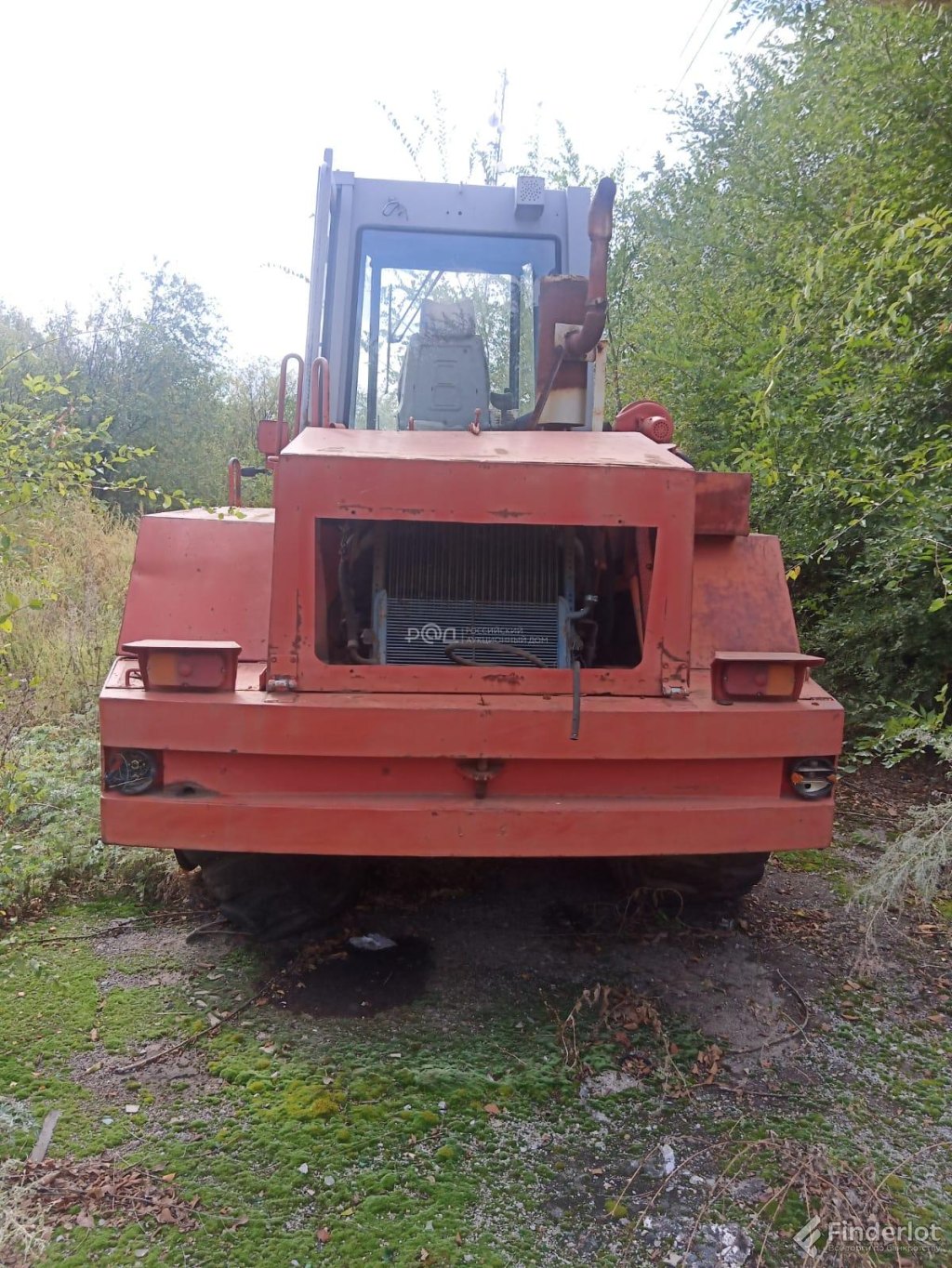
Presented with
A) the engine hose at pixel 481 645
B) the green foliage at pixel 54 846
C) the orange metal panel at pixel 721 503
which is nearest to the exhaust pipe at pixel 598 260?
the orange metal panel at pixel 721 503

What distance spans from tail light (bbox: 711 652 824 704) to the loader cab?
1991 mm

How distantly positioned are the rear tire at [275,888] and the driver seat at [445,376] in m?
2.04

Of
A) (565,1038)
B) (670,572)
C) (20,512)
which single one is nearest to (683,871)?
(565,1038)

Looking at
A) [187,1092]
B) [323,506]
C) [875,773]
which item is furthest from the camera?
[875,773]

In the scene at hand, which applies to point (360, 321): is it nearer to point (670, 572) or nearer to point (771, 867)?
point (670, 572)

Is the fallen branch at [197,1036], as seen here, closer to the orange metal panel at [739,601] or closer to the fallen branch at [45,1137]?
the fallen branch at [45,1137]

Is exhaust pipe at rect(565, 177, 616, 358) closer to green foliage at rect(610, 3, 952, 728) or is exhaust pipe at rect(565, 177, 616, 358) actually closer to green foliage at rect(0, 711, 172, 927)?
green foliage at rect(610, 3, 952, 728)

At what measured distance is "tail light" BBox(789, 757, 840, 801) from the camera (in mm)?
2807

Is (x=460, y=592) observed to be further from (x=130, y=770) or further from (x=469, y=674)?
(x=130, y=770)

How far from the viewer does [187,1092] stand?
2.52m

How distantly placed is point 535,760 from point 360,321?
2578mm

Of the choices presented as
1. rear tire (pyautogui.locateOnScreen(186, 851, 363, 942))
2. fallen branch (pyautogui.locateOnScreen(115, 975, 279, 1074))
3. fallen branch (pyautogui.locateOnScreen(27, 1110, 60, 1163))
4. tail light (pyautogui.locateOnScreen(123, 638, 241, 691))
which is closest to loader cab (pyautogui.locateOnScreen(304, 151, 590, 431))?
tail light (pyautogui.locateOnScreen(123, 638, 241, 691))

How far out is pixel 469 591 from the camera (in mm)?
3260

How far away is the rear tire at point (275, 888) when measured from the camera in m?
3.17
